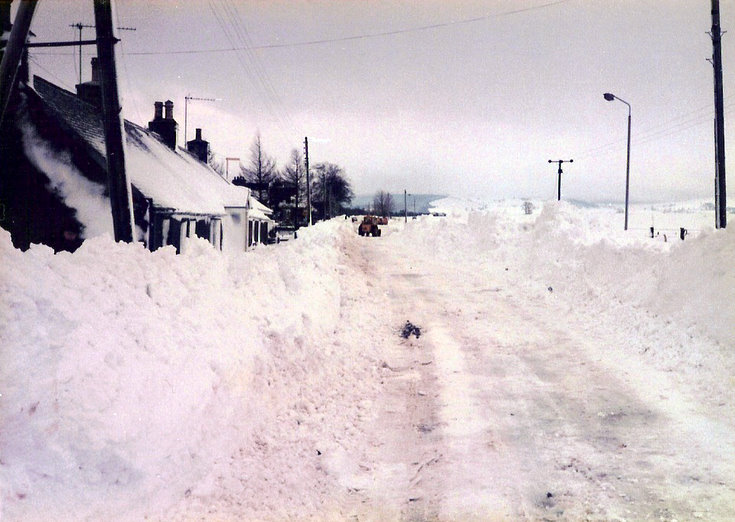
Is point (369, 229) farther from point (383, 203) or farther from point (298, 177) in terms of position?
point (383, 203)

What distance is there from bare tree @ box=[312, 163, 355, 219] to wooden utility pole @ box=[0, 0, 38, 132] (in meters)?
75.7

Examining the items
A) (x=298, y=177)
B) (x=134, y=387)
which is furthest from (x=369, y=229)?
(x=134, y=387)

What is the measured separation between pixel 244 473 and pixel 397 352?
407 cm

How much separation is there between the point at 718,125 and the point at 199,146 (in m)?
32.3

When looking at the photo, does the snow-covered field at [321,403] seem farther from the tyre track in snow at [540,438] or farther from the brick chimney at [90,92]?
the brick chimney at [90,92]

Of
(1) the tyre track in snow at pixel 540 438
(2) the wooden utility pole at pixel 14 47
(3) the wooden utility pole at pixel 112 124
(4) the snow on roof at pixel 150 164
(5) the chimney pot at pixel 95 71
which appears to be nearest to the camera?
(1) the tyre track in snow at pixel 540 438

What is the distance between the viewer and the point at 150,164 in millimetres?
18281

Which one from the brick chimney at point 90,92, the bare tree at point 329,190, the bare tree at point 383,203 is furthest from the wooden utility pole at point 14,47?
the bare tree at point 383,203

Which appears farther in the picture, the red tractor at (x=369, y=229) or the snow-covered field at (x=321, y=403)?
the red tractor at (x=369, y=229)

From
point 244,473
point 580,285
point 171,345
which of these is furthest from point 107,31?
point 580,285

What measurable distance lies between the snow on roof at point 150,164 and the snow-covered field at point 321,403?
5341 millimetres

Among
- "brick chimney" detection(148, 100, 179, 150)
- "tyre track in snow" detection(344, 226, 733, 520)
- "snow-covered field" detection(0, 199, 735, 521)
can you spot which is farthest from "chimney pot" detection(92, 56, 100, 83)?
"tyre track in snow" detection(344, 226, 733, 520)

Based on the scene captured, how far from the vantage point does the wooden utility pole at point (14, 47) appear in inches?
202

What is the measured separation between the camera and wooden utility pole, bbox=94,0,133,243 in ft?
27.6
